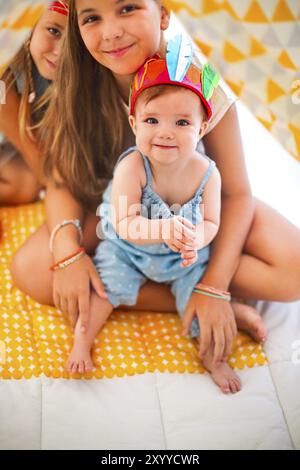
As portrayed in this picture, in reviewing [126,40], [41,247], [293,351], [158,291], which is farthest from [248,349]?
[126,40]

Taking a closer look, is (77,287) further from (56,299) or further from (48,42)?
(48,42)

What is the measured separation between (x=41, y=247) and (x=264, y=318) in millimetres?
452

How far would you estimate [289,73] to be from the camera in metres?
0.94

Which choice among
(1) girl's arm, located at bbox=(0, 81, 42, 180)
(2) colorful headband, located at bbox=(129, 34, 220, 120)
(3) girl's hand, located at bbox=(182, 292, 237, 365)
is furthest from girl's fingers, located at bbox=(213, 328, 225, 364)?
(1) girl's arm, located at bbox=(0, 81, 42, 180)

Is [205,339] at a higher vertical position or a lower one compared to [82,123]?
lower

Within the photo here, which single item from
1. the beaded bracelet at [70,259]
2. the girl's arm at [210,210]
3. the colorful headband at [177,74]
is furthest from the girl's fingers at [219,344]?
the colorful headband at [177,74]

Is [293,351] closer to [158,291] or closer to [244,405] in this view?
[244,405]

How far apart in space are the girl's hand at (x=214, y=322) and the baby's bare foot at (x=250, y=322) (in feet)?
0.12

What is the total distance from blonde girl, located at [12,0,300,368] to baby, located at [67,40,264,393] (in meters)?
0.03

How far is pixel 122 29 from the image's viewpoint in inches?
34.0

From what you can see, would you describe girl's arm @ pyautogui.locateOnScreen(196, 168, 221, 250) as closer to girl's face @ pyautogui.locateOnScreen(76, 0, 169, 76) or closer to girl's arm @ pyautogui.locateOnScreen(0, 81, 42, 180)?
girl's face @ pyautogui.locateOnScreen(76, 0, 169, 76)

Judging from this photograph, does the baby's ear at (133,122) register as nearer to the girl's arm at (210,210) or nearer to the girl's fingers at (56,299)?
the girl's arm at (210,210)

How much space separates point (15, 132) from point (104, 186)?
0.73 ft

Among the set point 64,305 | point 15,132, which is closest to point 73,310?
point 64,305
